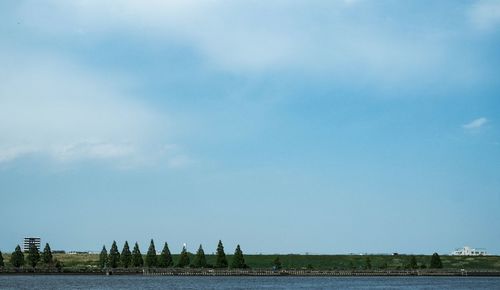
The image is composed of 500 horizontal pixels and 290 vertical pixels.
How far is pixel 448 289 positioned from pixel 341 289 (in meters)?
19.9

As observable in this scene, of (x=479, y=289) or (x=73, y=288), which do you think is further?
(x=479, y=289)

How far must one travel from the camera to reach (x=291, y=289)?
463 ft

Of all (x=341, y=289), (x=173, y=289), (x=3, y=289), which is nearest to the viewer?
(x=3, y=289)

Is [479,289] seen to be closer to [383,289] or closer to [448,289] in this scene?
[448,289]

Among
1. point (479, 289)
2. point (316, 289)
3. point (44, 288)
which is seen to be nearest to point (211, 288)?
point (316, 289)

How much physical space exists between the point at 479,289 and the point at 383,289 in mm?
17851

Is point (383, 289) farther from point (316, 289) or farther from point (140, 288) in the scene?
point (140, 288)

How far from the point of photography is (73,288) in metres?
134

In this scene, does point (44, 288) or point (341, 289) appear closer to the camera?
point (44, 288)

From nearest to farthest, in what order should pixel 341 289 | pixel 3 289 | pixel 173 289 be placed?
1. pixel 3 289
2. pixel 173 289
3. pixel 341 289

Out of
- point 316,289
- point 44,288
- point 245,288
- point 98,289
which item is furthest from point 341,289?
point 44,288

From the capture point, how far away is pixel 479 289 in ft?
470

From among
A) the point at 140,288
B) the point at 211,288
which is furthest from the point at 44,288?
the point at 211,288

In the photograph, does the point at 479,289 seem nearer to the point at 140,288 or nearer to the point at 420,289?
the point at 420,289
